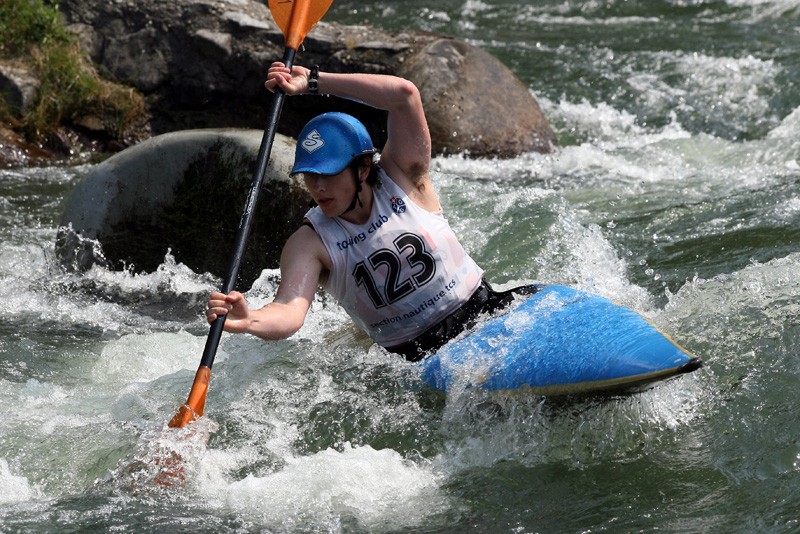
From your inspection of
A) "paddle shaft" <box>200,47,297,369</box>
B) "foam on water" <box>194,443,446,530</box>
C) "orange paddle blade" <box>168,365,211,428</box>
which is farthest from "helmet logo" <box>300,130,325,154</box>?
"foam on water" <box>194,443,446,530</box>

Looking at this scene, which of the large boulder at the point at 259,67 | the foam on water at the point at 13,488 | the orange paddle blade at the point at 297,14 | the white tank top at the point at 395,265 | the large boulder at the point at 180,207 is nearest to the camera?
A: the foam on water at the point at 13,488

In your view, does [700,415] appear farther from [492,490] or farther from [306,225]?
[306,225]

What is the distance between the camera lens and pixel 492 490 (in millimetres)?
3693

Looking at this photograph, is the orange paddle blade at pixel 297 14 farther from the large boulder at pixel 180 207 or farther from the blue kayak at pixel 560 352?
the blue kayak at pixel 560 352

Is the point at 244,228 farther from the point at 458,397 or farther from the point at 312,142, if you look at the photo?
the point at 458,397

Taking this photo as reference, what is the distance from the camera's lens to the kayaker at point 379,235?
4.03m

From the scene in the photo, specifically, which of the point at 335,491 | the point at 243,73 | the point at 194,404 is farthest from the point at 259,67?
the point at 335,491

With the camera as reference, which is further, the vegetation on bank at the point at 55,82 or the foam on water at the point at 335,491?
A: the vegetation on bank at the point at 55,82

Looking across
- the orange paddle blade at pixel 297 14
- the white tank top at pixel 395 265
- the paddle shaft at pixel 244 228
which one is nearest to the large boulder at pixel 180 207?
the orange paddle blade at pixel 297 14

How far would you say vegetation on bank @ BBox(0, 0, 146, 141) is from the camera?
8.19 metres

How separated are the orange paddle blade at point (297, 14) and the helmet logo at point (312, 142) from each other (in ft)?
4.04

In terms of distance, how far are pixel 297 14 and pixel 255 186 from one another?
4.12 feet

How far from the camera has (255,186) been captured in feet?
14.3

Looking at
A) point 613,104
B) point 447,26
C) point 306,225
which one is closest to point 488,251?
point 306,225
